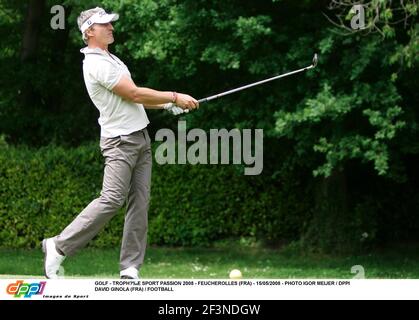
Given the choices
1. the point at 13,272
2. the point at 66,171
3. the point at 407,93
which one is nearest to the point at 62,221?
the point at 66,171

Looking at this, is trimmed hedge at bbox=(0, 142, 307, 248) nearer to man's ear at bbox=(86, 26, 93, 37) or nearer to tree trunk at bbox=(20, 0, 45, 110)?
tree trunk at bbox=(20, 0, 45, 110)

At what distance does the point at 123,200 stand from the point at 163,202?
8097mm

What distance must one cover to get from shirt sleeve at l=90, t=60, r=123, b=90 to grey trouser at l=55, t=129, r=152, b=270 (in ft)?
1.37

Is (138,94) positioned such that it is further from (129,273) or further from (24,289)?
(24,289)

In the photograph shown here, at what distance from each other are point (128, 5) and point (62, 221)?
14.2ft

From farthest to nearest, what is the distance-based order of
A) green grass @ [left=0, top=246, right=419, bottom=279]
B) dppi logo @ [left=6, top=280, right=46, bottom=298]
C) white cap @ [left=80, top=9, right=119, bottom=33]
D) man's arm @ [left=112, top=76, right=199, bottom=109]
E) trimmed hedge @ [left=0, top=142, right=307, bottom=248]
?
trimmed hedge @ [left=0, top=142, right=307, bottom=248] → green grass @ [left=0, top=246, right=419, bottom=279] → white cap @ [left=80, top=9, right=119, bottom=33] → man's arm @ [left=112, top=76, right=199, bottom=109] → dppi logo @ [left=6, top=280, right=46, bottom=298]

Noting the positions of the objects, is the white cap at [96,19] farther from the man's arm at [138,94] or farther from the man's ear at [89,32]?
the man's arm at [138,94]

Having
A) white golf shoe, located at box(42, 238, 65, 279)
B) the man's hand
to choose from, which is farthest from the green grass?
the man's hand

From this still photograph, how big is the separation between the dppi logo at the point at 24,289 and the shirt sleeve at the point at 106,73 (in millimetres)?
1621

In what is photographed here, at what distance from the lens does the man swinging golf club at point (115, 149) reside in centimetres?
659

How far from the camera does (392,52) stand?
11.4 metres

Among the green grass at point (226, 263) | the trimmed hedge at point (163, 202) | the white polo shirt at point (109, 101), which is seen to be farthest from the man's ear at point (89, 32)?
the trimmed hedge at point (163, 202)

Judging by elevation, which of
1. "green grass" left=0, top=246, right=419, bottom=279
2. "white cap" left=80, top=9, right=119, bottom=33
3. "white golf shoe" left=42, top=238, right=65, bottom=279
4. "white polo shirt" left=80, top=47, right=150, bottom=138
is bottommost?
"green grass" left=0, top=246, right=419, bottom=279

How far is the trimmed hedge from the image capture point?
1470cm
